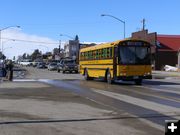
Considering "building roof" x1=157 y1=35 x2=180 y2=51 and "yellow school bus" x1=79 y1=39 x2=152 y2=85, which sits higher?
"building roof" x1=157 y1=35 x2=180 y2=51

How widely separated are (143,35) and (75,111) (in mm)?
84377

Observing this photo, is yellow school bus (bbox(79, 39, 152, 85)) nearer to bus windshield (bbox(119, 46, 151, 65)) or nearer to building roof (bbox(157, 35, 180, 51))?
bus windshield (bbox(119, 46, 151, 65))

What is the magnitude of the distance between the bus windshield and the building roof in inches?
2464

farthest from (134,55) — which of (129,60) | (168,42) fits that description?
(168,42)

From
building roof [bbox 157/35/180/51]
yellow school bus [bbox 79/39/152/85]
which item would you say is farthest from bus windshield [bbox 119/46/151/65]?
building roof [bbox 157/35/180/51]

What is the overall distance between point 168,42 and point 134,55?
67.1m

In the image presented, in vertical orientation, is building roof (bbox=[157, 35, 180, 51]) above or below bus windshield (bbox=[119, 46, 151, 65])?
above

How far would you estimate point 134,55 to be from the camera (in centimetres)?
3181

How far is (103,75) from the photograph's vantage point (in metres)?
35.1

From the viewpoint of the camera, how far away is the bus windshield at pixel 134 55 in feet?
104

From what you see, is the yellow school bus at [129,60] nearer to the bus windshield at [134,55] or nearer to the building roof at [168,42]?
the bus windshield at [134,55]

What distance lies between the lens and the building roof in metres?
95.0

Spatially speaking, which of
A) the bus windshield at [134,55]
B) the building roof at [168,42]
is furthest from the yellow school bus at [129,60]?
the building roof at [168,42]

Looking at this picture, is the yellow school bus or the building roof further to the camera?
the building roof
